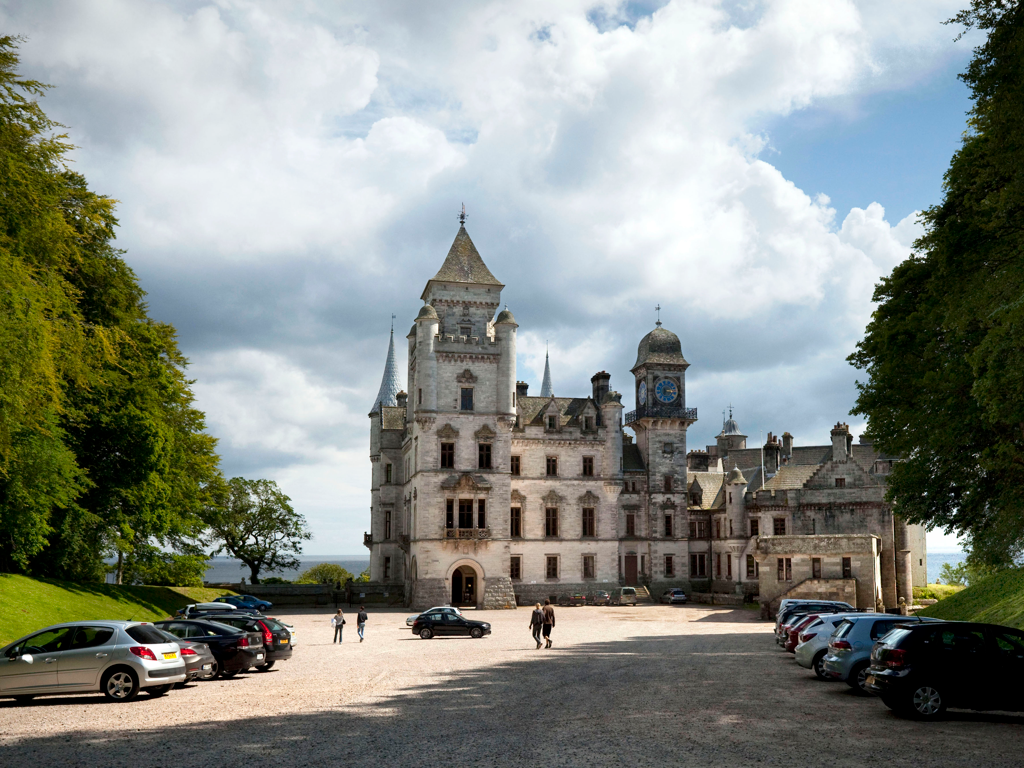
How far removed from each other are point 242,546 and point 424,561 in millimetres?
16839

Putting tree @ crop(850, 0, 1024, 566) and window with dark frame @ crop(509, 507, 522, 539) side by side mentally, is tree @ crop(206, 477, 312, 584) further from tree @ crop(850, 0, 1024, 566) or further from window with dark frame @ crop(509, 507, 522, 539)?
tree @ crop(850, 0, 1024, 566)

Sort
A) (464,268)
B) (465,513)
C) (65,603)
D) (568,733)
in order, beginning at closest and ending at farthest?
(568,733), (65,603), (465,513), (464,268)

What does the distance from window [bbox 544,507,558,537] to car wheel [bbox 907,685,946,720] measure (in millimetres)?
50574

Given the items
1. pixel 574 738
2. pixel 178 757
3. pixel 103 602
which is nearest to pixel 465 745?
pixel 574 738

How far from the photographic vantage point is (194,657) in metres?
19.0

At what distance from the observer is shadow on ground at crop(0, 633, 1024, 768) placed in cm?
1201

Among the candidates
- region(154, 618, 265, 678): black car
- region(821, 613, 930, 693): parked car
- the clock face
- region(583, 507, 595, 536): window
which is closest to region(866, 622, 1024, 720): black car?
region(821, 613, 930, 693): parked car

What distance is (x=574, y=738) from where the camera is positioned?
13594 mm

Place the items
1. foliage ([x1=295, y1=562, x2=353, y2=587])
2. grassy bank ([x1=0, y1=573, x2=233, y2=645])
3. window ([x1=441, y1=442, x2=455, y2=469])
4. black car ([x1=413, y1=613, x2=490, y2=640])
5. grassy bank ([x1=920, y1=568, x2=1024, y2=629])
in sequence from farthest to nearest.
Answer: foliage ([x1=295, y1=562, x2=353, y2=587]) → window ([x1=441, y1=442, x2=455, y2=469]) → black car ([x1=413, y1=613, x2=490, y2=640]) → grassy bank ([x1=920, y1=568, x2=1024, y2=629]) → grassy bank ([x1=0, y1=573, x2=233, y2=645])

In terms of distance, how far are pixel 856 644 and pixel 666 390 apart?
53461mm

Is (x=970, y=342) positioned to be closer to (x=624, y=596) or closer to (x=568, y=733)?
(x=568, y=733)

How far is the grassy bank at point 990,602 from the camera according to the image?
100ft

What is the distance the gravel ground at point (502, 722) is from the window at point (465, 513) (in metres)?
33.2

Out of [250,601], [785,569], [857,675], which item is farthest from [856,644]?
[250,601]
